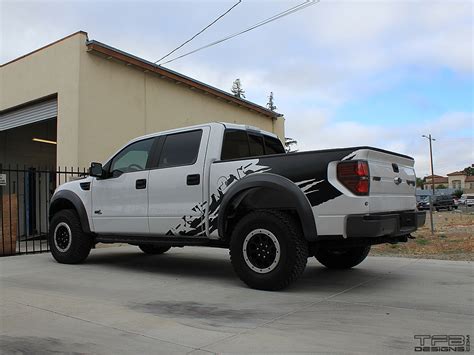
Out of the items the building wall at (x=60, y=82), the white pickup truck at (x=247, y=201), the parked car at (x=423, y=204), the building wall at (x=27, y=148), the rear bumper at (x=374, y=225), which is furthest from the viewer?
the parked car at (x=423, y=204)

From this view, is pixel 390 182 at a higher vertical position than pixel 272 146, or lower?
lower

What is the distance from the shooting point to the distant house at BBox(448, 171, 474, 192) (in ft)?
423

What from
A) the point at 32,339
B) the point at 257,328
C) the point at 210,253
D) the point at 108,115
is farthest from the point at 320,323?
the point at 108,115

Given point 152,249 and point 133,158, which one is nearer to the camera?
point 133,158

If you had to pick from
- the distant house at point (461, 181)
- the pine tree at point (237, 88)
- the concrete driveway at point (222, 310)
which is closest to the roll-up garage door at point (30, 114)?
the concrete driveway at point (222, 310)

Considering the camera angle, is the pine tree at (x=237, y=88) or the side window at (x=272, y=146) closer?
the side window at (x=272, y=146)

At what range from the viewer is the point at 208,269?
25.1 feet

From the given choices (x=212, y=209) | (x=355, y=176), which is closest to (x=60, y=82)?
(x=212, y=209)

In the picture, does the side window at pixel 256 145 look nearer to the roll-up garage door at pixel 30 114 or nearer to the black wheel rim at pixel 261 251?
the black wheel rim at pixel 261 251

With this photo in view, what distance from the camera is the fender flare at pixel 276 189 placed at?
17.4ft

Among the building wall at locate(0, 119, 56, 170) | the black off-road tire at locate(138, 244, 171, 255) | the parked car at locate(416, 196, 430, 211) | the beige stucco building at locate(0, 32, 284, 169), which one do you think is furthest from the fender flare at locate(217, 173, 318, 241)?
the parked car at locate(416, 196, 430, 211)

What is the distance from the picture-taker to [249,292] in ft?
18.8

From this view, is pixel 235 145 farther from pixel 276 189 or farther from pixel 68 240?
pixel 68 240

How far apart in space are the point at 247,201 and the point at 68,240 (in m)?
3.85
